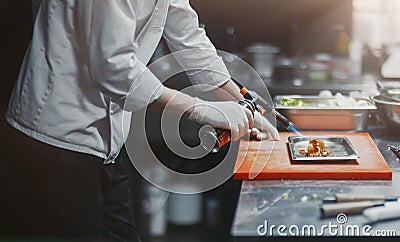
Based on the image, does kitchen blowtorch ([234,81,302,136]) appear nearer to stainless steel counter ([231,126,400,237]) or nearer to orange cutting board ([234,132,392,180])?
orange cutting board ([234,132,392,180])

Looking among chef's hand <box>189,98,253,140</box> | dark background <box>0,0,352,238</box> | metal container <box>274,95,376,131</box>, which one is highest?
dark background <box>0,0,352,238</box>

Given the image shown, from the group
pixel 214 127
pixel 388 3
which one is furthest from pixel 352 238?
pixel 388 3

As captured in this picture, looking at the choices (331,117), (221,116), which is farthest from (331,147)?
(221,116)

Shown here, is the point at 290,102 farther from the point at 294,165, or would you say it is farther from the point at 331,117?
the point at 294,165

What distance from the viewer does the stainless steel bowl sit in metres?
1.58

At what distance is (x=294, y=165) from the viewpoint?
1.42m

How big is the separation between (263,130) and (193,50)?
279 millimetres

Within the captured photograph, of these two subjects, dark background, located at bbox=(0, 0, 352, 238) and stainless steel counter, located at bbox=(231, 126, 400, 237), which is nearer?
stainless steel counter, located at bbox=(231, 126, 400, 237)

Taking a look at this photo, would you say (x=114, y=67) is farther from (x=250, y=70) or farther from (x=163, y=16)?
(x=250, y=70)

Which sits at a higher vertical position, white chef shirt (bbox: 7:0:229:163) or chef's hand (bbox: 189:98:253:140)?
white chef shirt (bbox: 7:0:229:163)

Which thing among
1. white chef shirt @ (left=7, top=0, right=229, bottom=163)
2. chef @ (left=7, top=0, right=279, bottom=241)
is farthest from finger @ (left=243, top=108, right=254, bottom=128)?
white chef shirt @ (left=7, top=0, right=229, bottom=163)

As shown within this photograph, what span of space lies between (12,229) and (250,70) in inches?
31.8

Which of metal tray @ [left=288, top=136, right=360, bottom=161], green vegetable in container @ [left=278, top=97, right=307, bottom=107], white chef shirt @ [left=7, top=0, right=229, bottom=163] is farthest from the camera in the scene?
green vegetable in container @ [left=278, top=97, right=307, bottom=107]

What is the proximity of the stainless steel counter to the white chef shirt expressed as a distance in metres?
0.32
